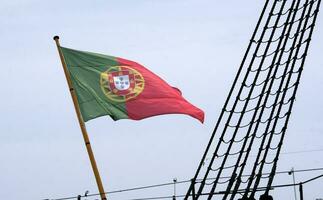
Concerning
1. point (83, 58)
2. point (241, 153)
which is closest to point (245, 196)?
point (241, 153)

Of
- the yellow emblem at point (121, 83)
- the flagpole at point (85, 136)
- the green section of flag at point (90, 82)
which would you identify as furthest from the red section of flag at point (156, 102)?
the flagpole at point (85, 136)

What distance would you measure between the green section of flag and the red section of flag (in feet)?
0.88

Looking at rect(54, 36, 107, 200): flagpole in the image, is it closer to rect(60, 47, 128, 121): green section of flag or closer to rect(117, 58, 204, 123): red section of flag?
rect(60, 47, 128, 121): green section of flag

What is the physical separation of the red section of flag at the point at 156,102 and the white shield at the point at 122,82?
36 cm

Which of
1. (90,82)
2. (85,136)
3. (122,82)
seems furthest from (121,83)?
(85,136)

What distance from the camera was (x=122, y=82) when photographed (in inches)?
Result: 852

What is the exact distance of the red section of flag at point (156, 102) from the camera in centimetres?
2105

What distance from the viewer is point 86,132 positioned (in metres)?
19.7

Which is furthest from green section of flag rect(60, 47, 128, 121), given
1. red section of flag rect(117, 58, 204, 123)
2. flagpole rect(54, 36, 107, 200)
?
flagpole rect(54, 36, 107, 200)

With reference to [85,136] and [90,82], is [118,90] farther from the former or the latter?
[85,136]

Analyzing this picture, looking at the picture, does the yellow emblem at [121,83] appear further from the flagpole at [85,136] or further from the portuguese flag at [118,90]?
the flagpole at [85,136]

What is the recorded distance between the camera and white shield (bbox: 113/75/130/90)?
70.5ft

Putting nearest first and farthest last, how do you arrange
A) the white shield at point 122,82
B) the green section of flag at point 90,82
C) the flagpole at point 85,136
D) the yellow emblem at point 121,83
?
the flagpole at point 85,136 → the green section of flag at point 90,82 → the yellow emblem at point 121,83 → the white shield at point 122,82

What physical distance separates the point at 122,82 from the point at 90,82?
760 millimetres
